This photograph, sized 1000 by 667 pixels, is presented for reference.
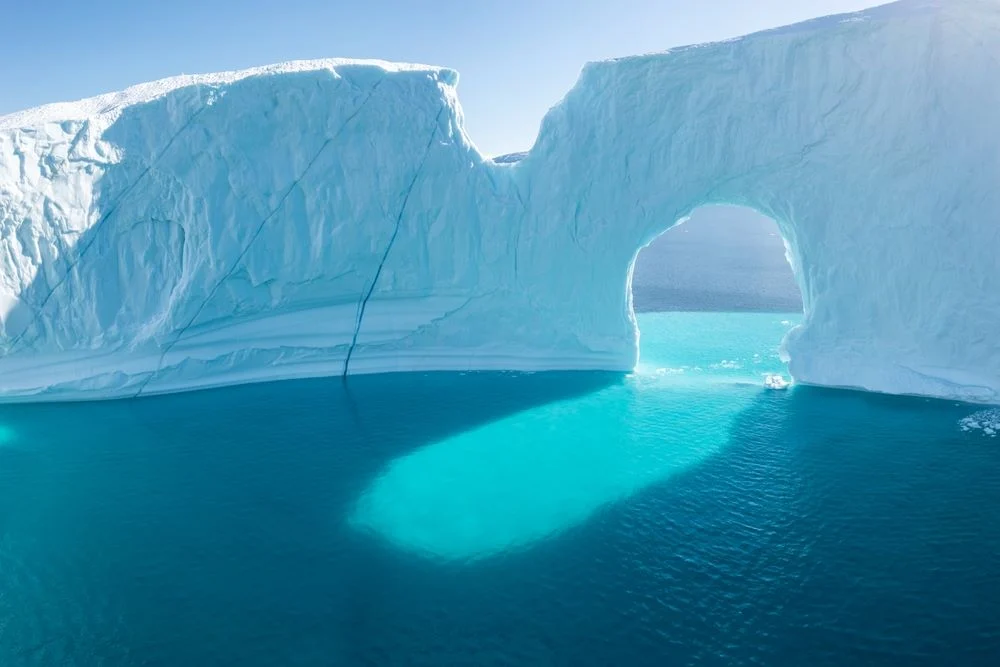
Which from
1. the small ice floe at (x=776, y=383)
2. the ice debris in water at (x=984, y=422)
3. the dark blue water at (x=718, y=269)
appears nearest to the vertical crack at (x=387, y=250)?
the small ice floe at (x=776, y=383)

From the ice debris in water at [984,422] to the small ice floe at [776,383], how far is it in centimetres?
308

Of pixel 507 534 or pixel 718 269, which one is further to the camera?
pixel 718 269

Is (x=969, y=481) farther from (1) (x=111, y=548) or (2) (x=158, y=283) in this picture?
(2) (x=158, y=283)

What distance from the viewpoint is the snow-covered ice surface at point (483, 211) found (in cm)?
1163

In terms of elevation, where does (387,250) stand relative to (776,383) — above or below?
above

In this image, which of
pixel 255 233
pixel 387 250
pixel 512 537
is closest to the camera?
pixel 512 537

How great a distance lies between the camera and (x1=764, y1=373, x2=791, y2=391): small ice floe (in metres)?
12.4

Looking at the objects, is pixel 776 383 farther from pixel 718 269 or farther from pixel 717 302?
pixel 718 269

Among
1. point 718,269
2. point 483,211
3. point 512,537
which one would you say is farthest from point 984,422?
point 718,269

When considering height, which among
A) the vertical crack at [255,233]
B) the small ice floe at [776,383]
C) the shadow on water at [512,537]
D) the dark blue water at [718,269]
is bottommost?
the dark blue water at [718,269]

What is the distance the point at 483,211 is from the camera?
47.4ft

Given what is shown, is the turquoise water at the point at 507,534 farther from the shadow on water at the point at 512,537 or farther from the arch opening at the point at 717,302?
the arch opening at the point at 717,302

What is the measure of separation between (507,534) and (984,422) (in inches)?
324

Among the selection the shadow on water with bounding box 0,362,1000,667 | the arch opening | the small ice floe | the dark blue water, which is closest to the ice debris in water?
the shadow on water with bounding box 0,362,1000,667
